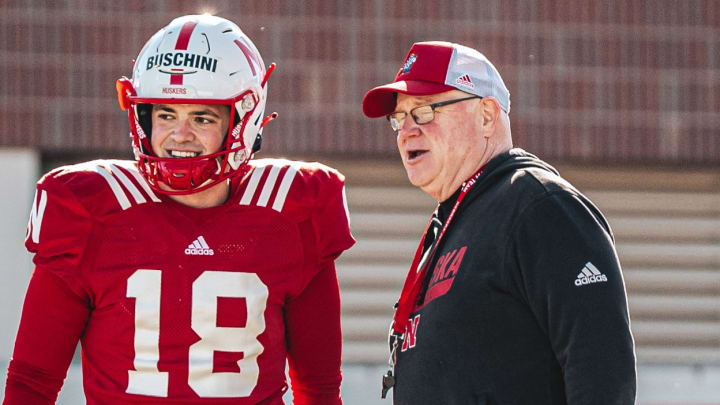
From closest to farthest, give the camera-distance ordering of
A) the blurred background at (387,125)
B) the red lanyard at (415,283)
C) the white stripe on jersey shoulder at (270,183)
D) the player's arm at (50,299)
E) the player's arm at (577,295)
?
1. the player's arm at (577,295)
2. the red lanyard at (415,283)
3. the player's arm at (50,299)
4. the white stripe on jersey shoulder at (270,183)
5. the blurred background at (387,125)

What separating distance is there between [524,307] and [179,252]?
0.96 m

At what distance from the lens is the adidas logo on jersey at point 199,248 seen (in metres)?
2.86

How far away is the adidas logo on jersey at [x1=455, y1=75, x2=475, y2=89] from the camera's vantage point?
2688mm

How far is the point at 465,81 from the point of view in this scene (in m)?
2.69

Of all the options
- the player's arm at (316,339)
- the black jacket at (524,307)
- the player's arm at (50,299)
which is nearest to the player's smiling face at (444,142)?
the black jacket at (524,307)

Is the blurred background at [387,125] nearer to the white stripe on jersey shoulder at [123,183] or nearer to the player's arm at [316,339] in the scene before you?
the player's arm at [316,339]

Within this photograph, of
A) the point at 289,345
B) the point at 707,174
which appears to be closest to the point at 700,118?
the point at 707,174

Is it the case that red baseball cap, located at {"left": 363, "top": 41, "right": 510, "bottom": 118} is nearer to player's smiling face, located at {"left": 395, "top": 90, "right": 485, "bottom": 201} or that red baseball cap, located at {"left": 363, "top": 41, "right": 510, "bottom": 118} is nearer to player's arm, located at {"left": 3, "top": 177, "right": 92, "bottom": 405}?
player's smiling face, located at {"left": 395, "top": 90, "right": 485, "bottom": 201}

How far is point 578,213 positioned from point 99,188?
1.27 meters

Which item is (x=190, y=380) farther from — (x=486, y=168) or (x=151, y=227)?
(x=486, y=168)

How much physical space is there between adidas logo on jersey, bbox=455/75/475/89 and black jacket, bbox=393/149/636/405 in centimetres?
24

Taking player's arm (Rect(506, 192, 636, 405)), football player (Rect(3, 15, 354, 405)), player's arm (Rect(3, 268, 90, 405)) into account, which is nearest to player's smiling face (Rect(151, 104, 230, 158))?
football player (Rect(3, 15, 354, 405))

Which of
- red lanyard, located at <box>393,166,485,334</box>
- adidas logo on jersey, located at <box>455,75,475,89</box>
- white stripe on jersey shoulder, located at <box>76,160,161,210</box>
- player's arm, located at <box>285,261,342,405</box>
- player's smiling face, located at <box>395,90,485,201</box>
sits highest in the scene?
adidas logo on jersey, located at <box>455,75,475,89</box>

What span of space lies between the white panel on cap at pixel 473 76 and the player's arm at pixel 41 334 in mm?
1102
